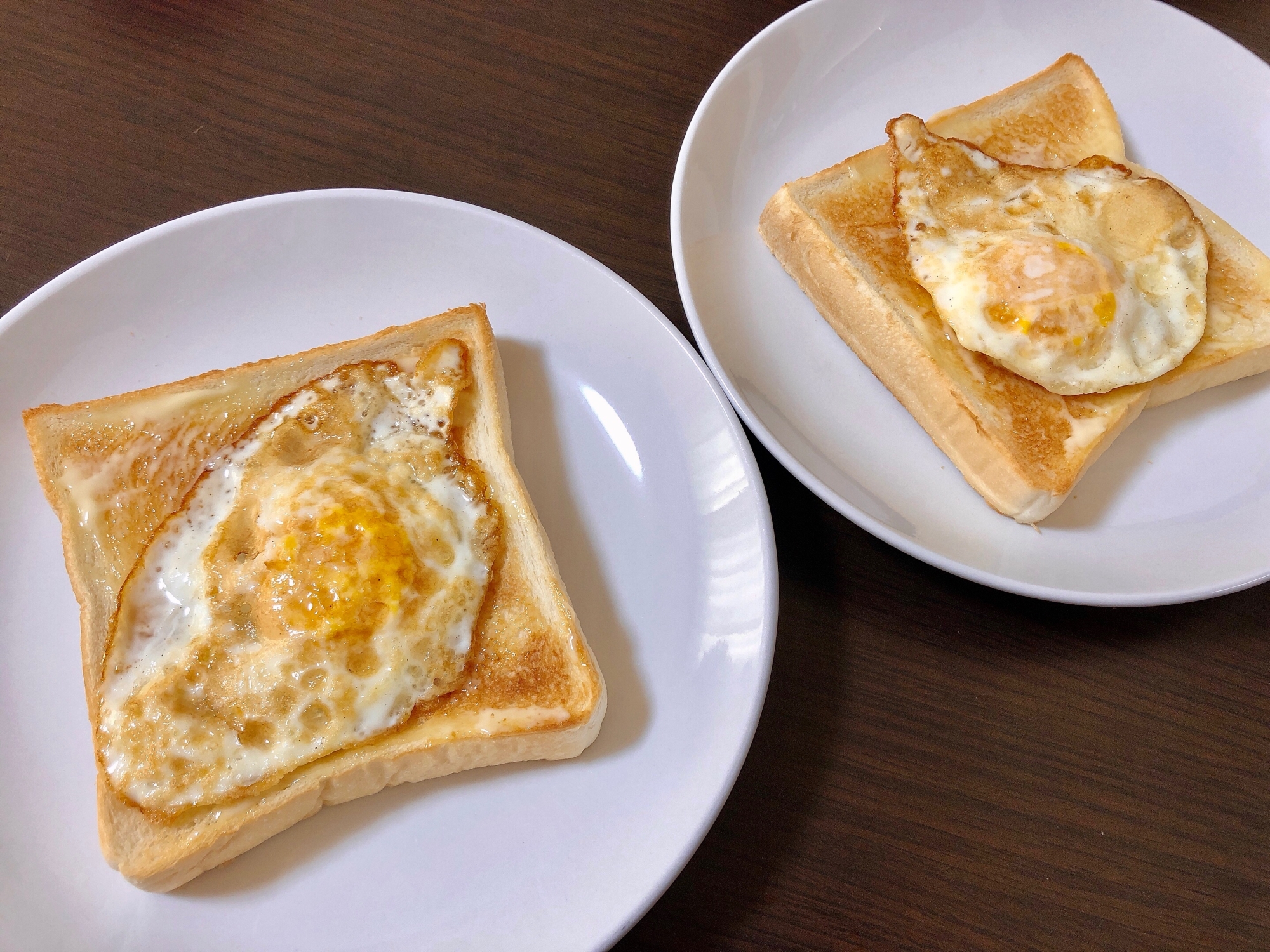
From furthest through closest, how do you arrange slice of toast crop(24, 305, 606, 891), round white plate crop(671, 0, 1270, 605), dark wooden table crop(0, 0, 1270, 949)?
round white plate crop(671, 0, 1270, 605) < dark wooden table crop(0, 0, 1270, 949) < slice of toast crop(24, 305, 606, 891)

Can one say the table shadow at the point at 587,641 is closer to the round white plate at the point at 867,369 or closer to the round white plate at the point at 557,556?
the round white plate at the point at 557,556

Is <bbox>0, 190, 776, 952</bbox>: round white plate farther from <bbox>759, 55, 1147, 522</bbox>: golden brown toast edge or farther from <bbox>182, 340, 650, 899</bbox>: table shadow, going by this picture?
<bbox>759, 55, 1147, 522</bbox>: golden brown toast edge

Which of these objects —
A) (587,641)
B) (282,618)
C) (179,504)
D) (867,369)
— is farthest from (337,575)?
(867,369)

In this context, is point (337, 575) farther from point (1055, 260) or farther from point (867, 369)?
point (1055, 260)

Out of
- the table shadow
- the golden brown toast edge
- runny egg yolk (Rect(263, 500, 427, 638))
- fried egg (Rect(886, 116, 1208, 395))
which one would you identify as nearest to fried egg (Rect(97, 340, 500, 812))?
runny egg yolk (Rect(263, 500, 427, 638))

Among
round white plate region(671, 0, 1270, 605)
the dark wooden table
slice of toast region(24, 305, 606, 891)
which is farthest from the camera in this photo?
round white plate region(671, 0, 1270, 605)

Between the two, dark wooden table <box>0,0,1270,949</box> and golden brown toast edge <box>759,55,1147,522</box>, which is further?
golden brown toast edge <box>759,55,1147,522</box>
